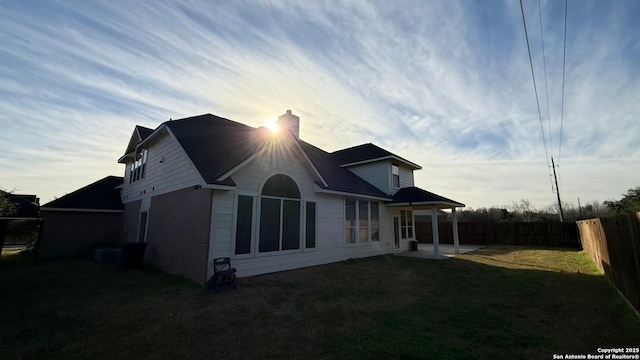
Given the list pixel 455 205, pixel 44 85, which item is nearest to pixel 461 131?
pixel 455 205

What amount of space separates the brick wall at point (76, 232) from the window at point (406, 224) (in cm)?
1643

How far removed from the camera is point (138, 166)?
13.6 meters

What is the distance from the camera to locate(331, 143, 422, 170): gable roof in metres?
15.8

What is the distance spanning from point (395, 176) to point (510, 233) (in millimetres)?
11864

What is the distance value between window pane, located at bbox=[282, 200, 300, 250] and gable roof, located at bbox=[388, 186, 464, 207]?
22.1ft

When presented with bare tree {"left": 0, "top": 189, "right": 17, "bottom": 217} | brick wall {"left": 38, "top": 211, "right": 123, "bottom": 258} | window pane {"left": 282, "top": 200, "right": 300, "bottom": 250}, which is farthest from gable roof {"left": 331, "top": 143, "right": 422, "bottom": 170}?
bare tree {"left": 0, "top": 189, "right": 17, "bottom": 217}

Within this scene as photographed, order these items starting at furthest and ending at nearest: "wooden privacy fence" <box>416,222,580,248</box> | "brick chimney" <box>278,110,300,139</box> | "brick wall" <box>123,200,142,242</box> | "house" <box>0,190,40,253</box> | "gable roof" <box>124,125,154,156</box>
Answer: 1. "wooden privacy fence" <box>416,222,580,248</box>
2. "brick chimney" <box>278,110,300,139</box>
3. "gable roof" <box>124,125,154,156</box>
4. "brick wall" <box>123,200,142,242</box>
5. "house" <box>0,190,40,253</box>

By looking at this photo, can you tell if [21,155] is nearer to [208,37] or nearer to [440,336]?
[208,37]

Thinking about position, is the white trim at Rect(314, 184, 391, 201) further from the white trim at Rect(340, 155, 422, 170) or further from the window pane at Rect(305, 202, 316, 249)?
the white trim at Rect(340, 155, 422, 170)

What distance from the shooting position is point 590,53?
7633 mm

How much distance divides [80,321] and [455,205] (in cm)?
1556

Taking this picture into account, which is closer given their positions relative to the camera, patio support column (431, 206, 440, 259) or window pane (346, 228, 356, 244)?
window pane (346, 228, 356, 244)

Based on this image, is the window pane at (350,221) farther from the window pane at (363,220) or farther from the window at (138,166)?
the window at (138,166)

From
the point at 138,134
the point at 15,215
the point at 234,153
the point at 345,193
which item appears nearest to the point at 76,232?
the point at 15,215
